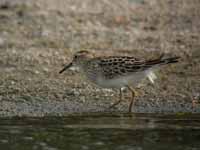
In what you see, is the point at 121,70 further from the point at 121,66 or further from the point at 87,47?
the point at 87,47

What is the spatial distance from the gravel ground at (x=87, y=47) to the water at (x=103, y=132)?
53 centimetres

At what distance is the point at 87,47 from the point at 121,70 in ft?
12.5

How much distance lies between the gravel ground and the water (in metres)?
0.53

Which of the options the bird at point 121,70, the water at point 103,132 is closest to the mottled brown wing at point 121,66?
the bird at point 121,70

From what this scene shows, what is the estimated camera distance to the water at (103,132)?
9477 mm

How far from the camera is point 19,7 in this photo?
1773 cm

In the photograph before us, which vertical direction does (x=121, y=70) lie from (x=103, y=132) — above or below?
above

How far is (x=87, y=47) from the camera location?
49.6ft

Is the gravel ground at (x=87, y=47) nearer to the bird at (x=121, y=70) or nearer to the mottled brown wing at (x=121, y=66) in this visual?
the bird at (x=121, y=70)

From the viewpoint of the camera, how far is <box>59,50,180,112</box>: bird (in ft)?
37.0

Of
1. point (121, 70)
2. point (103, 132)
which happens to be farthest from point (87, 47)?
point (103, 132)

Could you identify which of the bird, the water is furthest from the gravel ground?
the water

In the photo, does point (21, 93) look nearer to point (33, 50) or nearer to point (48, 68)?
point (48, 68)

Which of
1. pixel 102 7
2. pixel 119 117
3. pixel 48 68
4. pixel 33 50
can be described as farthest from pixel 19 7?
pixel 119 117
